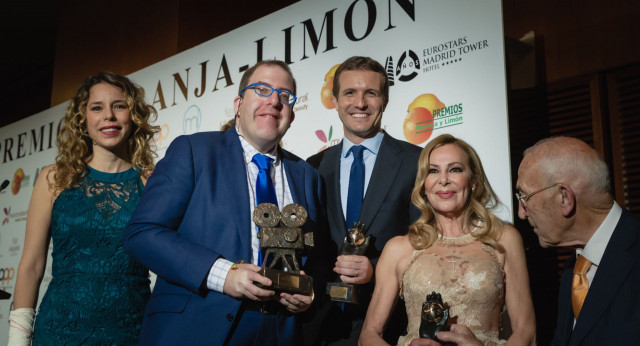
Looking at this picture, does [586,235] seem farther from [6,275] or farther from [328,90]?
[6,275]

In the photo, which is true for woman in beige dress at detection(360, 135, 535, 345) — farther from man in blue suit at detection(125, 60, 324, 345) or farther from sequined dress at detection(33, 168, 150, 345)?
sequined dress at detection(33, 168, 150, 345)

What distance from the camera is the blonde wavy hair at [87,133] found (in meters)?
3.04

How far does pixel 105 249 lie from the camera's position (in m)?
2.83

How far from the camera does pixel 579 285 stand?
2207mm

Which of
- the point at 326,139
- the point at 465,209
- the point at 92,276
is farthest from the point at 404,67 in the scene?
the point at 92,276

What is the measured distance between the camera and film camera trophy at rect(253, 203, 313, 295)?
2195mm

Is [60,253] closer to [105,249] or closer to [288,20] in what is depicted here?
[105,249]

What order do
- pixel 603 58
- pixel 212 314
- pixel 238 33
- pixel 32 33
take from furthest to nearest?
pixel 32 33 < pixel 238 33 < pixel 603 58 < pixel 212 314

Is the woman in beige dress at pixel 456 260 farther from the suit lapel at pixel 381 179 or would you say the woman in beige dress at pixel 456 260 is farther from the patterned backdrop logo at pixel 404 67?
the patterned backdrop logo at pixel 404 67

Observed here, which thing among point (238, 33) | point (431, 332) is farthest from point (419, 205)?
point (238, 33)

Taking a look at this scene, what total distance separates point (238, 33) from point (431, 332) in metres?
3.72

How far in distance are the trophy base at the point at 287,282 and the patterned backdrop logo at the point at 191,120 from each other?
3.55 meters

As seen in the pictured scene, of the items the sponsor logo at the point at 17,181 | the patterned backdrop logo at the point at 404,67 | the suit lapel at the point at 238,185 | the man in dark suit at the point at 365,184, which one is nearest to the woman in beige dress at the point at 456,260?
the man in dark suit at the point at 365,184

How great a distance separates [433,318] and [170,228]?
1.07m
